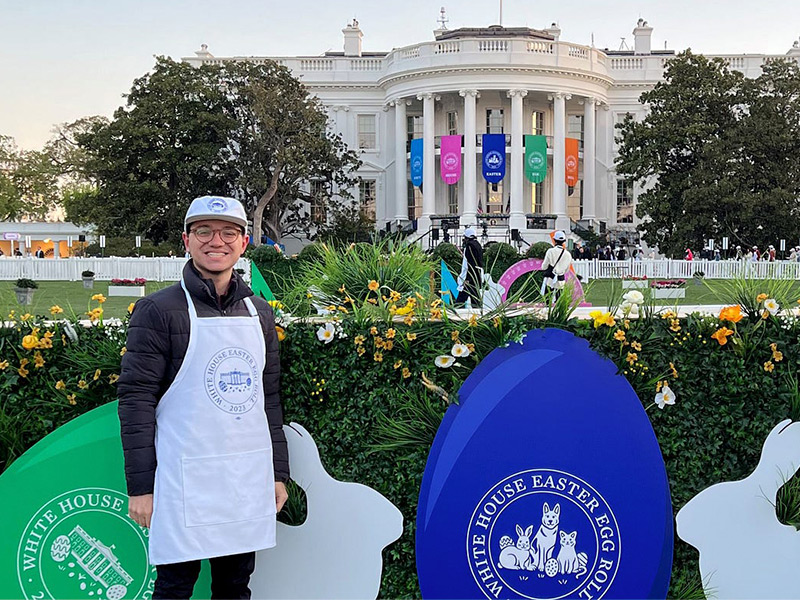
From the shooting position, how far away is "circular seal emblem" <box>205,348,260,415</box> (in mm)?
3197

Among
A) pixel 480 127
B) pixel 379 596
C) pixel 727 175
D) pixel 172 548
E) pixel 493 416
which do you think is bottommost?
pixel 379 596

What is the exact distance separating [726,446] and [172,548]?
2.77 metres

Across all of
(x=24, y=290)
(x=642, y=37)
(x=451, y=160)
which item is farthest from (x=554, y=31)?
(x=24, y=290)

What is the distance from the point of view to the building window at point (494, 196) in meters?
47.4

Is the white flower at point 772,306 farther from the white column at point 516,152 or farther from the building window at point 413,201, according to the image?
the building window at point 413,201

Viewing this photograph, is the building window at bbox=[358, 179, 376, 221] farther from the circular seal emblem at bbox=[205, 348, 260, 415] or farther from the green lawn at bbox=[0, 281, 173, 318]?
the circular seal emblem at bbox=[205, 348, 260, 415]

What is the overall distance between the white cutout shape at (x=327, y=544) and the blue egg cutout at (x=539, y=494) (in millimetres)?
238

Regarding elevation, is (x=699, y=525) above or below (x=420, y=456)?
below

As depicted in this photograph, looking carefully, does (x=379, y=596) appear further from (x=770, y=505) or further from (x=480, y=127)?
(x=480, y=127)

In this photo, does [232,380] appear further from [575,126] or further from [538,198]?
[575,126]

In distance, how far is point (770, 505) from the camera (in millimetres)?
4039

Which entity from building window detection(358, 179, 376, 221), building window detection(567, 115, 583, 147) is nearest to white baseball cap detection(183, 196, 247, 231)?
building window detection(358, 179, 376, 221)

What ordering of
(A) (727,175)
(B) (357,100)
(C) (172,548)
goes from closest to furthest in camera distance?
(C) (172,548), (A) (727,175), (B) (357,100)

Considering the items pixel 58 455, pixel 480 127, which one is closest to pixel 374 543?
pixel 58 455
